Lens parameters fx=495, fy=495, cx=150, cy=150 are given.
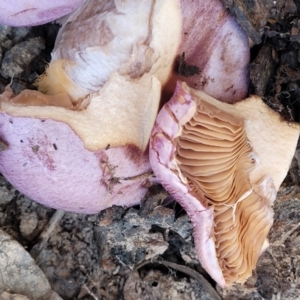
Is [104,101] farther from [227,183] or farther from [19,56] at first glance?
[19,56]

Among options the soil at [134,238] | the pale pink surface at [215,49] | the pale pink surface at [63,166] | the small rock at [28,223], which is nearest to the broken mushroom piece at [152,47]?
the pale pink surface at [215,49]

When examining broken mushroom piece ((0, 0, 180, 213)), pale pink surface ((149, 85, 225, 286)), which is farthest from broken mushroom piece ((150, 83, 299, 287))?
broken mushroom piece ((0, 0, 180, 213))

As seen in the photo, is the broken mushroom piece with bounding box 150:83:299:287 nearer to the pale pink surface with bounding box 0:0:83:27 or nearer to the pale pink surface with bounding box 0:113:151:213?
Answer: the pale pink surface with bounding box 0:113:151:213

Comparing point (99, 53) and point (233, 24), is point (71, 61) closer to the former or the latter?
point (99, 53)

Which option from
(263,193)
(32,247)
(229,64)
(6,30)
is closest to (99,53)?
(229,64)

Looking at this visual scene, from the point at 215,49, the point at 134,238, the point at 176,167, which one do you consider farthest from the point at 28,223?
the point at 215,49
